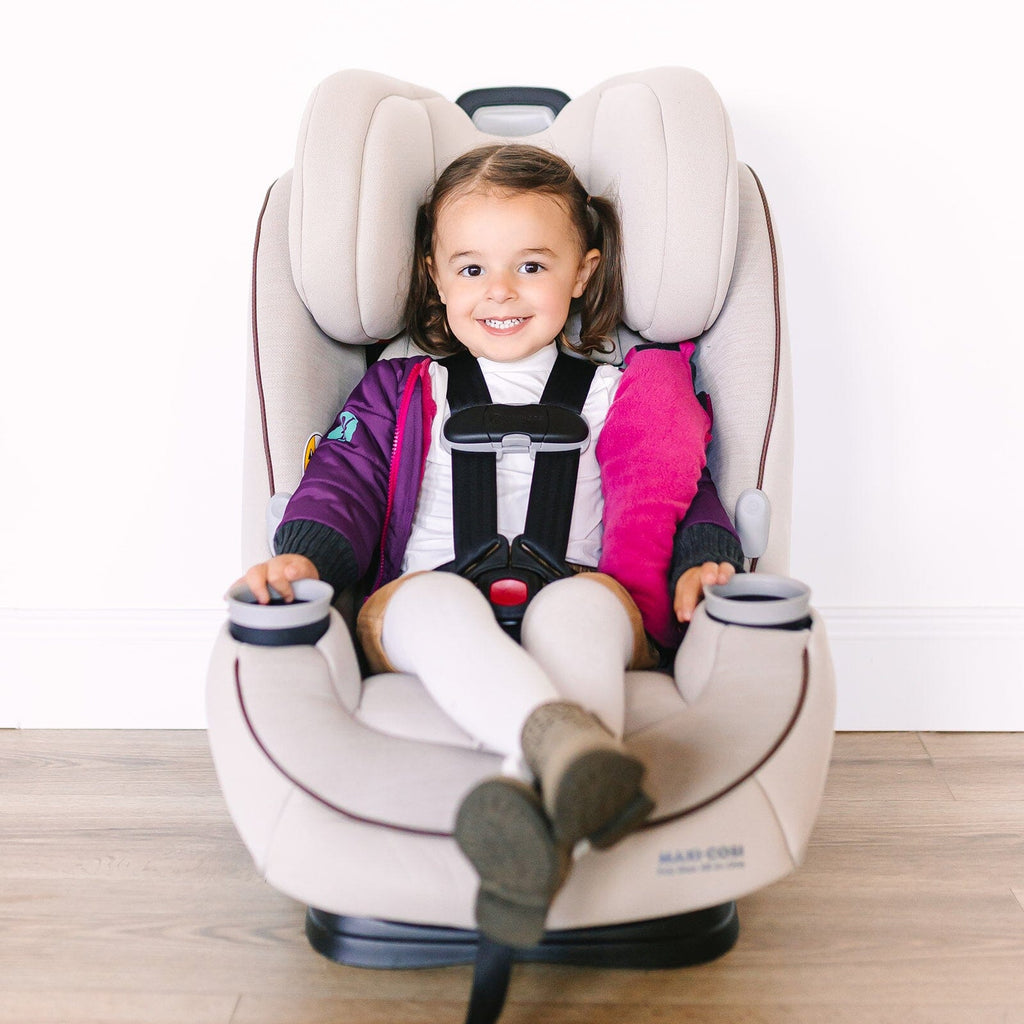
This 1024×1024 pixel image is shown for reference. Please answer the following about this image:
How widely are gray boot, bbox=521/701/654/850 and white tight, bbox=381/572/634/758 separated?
74 millimetres

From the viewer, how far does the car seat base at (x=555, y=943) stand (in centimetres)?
114

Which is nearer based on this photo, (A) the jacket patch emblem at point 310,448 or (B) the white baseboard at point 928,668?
(A) the jacket patch emblem at point 310,448

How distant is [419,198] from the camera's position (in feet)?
4.80

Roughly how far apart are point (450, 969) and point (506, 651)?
412mm

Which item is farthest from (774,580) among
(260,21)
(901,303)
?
(260,21)

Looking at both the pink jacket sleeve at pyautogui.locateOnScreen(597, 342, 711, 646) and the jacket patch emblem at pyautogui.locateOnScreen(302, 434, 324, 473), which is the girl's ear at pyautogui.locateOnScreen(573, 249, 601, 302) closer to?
the pink jacket sleeve at pyautogui.locateOnScreen(597, 342, 711, 646)

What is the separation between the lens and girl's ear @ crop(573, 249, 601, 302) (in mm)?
1507

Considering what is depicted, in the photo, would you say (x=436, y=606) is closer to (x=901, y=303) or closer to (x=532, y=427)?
(x=532, y=427)

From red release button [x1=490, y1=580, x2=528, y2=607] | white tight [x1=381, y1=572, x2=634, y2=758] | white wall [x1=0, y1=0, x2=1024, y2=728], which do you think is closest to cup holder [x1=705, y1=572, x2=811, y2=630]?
white tight [x1=381, y1=572, x2=634, y2=758]

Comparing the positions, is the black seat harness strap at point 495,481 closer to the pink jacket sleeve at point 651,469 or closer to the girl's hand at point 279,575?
the pink jacket sleeve at point 651,469

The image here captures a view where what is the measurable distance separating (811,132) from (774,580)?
87 centimetres

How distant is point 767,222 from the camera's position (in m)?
1.46

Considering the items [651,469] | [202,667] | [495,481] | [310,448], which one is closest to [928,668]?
[651,469]

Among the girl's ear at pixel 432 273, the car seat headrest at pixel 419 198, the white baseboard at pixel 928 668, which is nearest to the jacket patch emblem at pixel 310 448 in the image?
the car seat headrest at pixel 419 198
